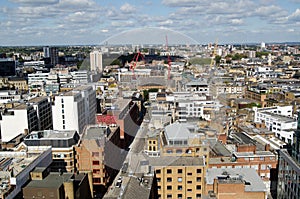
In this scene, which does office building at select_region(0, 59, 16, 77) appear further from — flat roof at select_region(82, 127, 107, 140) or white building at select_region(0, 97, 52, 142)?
flat roof at select_region(82, 127, 107, 140)

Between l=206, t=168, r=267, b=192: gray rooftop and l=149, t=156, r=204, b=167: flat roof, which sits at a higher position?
l=149, t=156, r=204, b=167: flat roof

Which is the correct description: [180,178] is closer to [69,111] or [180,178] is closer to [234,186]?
[234,186]

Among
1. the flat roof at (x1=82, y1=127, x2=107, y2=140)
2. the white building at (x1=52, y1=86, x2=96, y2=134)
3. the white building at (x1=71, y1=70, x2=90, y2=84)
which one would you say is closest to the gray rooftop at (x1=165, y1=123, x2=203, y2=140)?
the flat roof at (x1=82, y1=127, x2=107, y2=140)

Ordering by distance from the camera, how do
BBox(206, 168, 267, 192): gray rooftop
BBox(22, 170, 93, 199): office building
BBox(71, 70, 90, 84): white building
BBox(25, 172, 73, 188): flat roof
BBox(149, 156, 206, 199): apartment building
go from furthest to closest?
BBox(71, 70, 90, 84): white building
BBox(149, 156, 206, 199): apartment building
BBox(206, 168, 267, 192): gray rooftop
BBox(25, 172, 73, 188): flat roof
BBox(22, 170, 93, 199): office building

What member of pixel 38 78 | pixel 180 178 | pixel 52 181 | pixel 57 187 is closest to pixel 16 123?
pixel 52 181

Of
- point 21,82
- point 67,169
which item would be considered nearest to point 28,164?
point 67,169

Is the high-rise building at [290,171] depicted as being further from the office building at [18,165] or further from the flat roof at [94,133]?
the office building at [18,165]

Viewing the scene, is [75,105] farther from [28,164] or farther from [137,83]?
[137,83]
